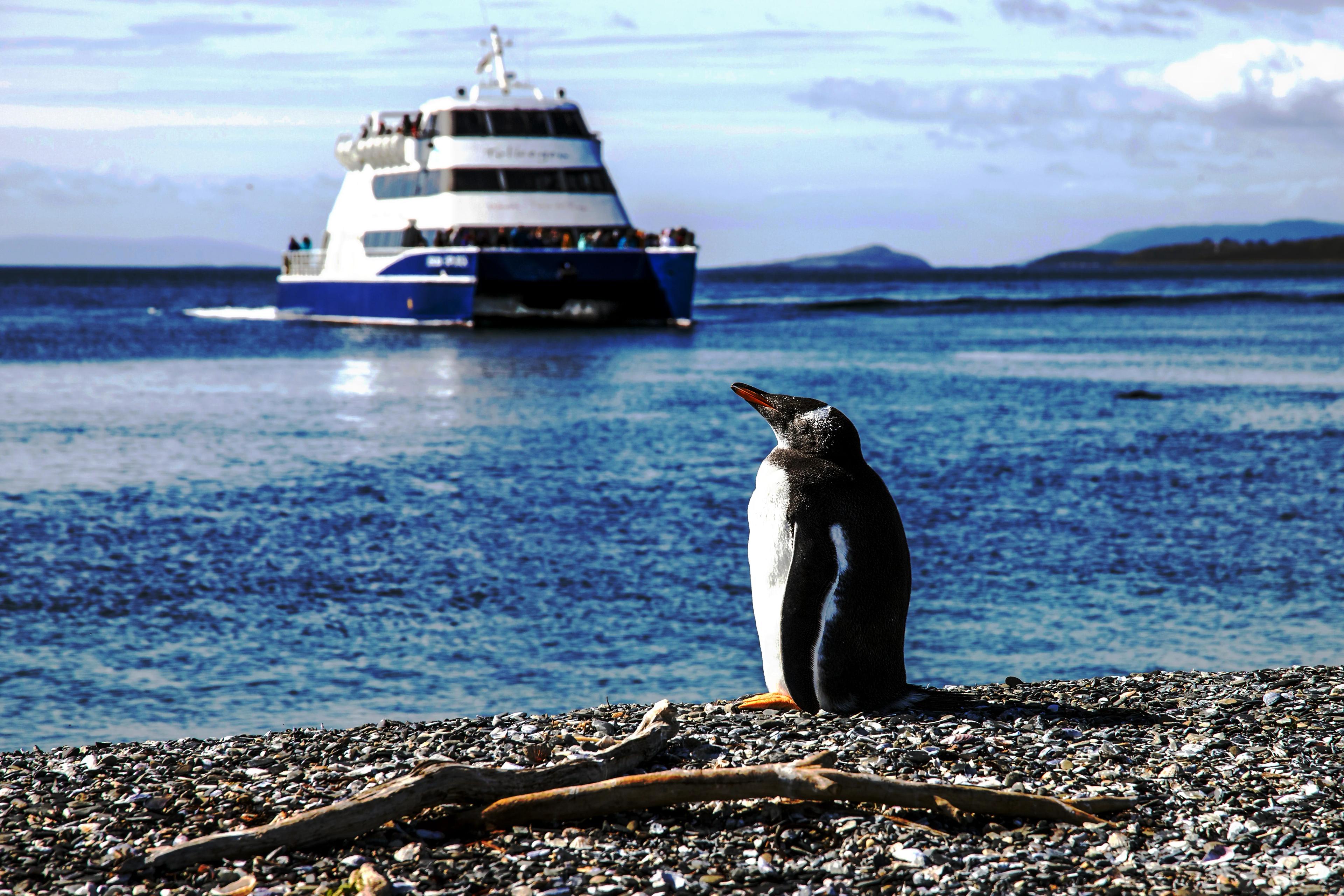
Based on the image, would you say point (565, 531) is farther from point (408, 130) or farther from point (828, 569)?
point (408, 130)

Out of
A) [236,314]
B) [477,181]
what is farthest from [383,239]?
[236,314]

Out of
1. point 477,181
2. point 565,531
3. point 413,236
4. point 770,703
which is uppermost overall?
point 477,181

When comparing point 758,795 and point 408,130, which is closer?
point 758,795

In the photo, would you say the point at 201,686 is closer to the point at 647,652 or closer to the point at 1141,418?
the point at 647,652

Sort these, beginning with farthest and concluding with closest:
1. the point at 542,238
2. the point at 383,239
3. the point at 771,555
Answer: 1. the point at 383,239
2. the point at 542,238
3. the point at 771,555

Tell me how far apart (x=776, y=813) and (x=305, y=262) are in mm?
49157

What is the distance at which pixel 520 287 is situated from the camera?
39375 millimetres

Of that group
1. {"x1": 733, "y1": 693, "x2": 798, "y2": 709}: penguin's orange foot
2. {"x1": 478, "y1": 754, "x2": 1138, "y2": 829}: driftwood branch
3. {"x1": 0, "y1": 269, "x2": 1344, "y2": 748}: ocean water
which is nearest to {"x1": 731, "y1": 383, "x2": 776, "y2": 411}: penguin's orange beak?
{"x1": 733, "y1": 693, "x2": 798, "y2": 709}: penguin's orange foot

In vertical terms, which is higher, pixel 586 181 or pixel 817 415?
pixel 586 181

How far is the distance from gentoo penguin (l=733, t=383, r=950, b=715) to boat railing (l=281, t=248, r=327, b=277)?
4509 cm

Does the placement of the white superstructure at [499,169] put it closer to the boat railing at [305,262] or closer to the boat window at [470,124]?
the boat window at [470,124]

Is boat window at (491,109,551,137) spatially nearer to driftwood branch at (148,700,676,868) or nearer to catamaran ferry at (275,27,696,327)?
catamaran ferry at (275,27,696,327)

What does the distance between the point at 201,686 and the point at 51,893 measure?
375 cm

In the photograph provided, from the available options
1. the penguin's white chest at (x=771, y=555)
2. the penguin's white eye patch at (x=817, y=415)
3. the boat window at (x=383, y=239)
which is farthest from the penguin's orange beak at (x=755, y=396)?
the boat window at (x=383, y=239)
